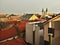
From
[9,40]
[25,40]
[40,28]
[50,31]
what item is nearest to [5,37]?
[9,40]

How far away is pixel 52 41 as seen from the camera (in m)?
1.42

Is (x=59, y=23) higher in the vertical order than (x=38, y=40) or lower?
higher

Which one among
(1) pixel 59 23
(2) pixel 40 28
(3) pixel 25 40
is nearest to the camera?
(1) pixel 59 23

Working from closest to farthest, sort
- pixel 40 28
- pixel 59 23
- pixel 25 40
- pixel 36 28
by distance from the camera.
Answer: pixel 59 23
pixel 36 28
pixel 40 28
pixel 25 40

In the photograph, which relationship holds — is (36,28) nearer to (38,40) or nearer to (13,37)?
(38,40)

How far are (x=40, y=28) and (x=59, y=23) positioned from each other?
1.42 ft

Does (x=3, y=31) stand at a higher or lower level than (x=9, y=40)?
higher

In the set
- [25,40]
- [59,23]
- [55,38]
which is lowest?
[25,40]

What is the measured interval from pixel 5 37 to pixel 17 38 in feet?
0.63

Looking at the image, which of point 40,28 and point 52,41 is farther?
point 40,28

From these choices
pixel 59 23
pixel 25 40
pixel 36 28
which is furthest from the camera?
pixel 25 40

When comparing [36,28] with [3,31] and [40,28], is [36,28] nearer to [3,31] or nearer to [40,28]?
[40,28]

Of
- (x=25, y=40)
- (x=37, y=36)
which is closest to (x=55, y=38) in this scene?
(x=37, y=36)

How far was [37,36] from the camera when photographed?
5.60 feet
